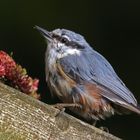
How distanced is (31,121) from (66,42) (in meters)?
1.89

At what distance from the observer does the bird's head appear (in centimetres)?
423

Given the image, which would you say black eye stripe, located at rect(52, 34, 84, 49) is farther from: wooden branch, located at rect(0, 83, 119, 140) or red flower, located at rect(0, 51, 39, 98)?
wooden branch, located at rect(0, 83, 119, 140)

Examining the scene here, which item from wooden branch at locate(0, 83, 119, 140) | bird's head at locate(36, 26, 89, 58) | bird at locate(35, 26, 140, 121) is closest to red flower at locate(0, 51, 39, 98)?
wooden branch at locate(0, 83, 119, 140)

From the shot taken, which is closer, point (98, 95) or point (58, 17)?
point (98, 95)

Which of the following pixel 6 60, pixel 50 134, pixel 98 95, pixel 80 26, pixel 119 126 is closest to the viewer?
pixel 50 134

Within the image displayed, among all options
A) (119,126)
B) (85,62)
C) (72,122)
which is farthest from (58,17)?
(72,122)

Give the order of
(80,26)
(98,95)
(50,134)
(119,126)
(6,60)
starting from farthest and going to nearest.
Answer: (80,26), (119,126), (98,95), (6,60), (50,134)

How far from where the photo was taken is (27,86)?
307 cm

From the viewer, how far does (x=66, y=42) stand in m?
4.30

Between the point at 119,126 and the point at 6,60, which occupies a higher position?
the point at 6,60

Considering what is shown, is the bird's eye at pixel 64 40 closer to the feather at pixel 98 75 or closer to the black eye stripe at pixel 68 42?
the black eye stripe at pixel 68 42

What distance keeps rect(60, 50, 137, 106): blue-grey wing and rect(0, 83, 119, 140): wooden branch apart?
1176 mm

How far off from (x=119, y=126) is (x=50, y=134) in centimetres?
302

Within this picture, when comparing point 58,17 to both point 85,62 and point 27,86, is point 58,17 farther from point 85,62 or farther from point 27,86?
point 27,86
